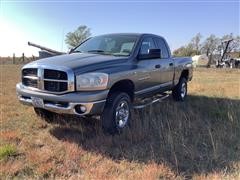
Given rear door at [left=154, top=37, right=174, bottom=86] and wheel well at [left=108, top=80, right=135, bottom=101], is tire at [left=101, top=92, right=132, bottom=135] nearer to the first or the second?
wheel well at [left=108, top=80, right=135, bottom=101]

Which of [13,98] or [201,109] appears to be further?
[13,98]

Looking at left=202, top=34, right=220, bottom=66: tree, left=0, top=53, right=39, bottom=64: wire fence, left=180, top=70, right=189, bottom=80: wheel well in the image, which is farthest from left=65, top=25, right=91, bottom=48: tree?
left=180, top=70, right=189, bottom=80: wheel well

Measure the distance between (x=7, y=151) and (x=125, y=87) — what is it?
2.37 metres

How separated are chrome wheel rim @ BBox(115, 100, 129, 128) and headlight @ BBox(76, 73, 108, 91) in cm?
61

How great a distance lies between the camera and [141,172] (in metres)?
3.84

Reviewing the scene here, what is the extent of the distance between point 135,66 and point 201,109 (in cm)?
267

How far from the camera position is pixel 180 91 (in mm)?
8891

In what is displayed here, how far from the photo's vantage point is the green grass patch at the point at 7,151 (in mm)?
4267

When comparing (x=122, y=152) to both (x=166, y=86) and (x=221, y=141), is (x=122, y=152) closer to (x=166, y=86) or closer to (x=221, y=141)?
(x=221, y=141)

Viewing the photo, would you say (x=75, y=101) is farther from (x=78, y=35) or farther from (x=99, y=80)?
(x=78, y=35)

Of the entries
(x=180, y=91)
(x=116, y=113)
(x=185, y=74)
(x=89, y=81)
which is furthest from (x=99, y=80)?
(x=185, y=74)

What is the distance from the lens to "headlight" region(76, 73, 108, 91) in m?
4.82

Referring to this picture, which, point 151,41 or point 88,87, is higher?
point 151,41

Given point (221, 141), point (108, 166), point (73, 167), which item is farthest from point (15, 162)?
point (221, 141)
